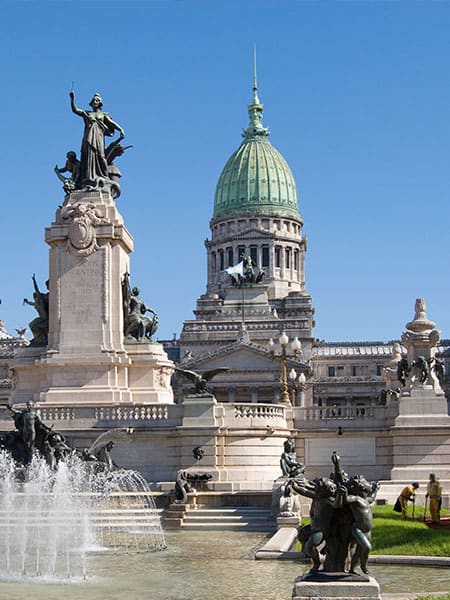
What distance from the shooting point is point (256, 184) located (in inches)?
6265

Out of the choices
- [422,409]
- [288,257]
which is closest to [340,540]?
[422,409]

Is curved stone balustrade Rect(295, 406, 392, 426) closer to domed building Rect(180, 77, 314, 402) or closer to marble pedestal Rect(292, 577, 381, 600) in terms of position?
marble pedestal Rect(292, 577, 381, 600)

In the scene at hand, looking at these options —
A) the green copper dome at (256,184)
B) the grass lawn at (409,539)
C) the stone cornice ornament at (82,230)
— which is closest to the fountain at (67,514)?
the grass lawn at (409,539)

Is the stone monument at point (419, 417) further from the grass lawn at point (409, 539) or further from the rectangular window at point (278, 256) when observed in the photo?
the rectangular window at point (278, 256)

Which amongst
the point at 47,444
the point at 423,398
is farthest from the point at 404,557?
the point at 423,398

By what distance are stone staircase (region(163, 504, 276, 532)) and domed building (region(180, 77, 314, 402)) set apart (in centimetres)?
9844

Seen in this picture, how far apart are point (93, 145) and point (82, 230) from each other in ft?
14.3

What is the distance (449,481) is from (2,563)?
21.2 metres

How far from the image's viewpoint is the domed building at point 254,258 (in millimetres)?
137875

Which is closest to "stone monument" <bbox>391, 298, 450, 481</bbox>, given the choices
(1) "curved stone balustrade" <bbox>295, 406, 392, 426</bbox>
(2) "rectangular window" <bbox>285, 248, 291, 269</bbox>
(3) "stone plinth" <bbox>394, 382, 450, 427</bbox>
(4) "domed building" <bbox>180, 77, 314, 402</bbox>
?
(3) "stone plinth" <bbox>394, 382, 450, 427</bbox>

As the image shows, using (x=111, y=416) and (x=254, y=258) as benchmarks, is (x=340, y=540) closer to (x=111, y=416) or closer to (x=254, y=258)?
(x=111, y=416)

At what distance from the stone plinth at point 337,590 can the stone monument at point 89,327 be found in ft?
87.6

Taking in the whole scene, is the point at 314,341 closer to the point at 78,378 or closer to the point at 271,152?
the point at 271,152

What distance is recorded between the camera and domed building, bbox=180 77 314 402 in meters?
138
